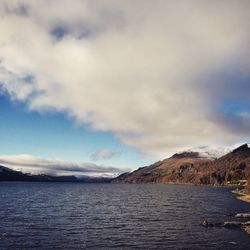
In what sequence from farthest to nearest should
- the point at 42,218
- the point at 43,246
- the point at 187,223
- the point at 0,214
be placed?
1. the point at 0,214
2. the point at 42,218
3. the point at 187,223
4. the point at 43,246

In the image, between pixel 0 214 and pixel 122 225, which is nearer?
pixel 122 225

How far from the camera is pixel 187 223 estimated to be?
292ft

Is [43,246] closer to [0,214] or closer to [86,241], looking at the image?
[86,241]

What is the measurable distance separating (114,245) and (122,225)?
2291cm

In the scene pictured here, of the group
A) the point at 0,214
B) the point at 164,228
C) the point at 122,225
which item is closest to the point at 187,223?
the point at 164,228

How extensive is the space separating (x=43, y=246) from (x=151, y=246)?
18770 millimetres

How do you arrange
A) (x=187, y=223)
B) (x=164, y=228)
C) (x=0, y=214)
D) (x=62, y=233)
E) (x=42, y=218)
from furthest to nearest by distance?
(x=0, y=214) < (x=42, y=218) < (x=187, y=223) < (x=164, y=228) < (x=62, y=233)

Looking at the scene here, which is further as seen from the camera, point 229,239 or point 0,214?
point 0,214

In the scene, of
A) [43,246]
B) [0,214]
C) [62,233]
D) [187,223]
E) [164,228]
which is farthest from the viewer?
[0,214]

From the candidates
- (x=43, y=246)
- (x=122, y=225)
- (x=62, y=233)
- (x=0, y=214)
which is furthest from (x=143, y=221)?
(x=0, y=214)

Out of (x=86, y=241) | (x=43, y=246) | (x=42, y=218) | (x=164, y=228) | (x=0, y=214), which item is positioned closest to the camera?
(x=43, y=246)

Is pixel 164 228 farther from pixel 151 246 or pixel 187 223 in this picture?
pixel 151 246

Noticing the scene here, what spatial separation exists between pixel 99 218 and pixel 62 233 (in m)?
26.0

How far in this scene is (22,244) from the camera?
204 feet
